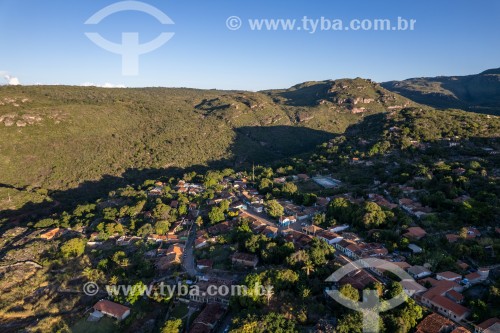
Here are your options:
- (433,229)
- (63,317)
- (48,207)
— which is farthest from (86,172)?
(433,229)

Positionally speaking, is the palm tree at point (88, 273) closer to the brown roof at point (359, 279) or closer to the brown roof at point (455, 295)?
the brown roof at point (359, 279)

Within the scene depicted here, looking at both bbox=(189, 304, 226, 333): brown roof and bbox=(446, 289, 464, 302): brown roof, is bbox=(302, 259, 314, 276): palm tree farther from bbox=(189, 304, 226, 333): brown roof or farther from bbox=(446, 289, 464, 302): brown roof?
bbox=(446, 289, 464, 302): brown roof

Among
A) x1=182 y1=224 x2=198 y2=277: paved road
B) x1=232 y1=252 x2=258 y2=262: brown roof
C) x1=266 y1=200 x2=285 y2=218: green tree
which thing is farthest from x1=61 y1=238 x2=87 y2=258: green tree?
x1=266 y1=200 x2=285 y2=218: green tree

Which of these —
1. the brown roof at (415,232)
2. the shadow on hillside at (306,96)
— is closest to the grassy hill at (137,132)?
the shadow on hillside at (306,96)

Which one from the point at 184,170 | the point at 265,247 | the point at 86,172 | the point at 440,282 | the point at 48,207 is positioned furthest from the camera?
the point at 184,170

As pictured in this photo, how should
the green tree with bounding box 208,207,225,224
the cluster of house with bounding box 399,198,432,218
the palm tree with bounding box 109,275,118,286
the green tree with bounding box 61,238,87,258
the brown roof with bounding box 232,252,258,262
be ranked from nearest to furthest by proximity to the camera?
the palm tree with bounding box 109,275,118,286
the brown roof with bounding box 232,252,258,262
the green tree with bounding box 61,238,87,258
the cluster of house with bounding box 399,198,432,218
the green tree with bounding box 208,207,225,224

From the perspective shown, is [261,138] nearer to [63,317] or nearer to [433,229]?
[433,229]

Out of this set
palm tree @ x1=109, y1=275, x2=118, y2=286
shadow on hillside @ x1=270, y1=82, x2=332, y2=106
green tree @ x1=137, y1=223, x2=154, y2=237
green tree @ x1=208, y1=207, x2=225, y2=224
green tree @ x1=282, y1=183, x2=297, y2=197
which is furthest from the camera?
shadow on hillside @ x1=270, y1=82, x2=332, y2=106
